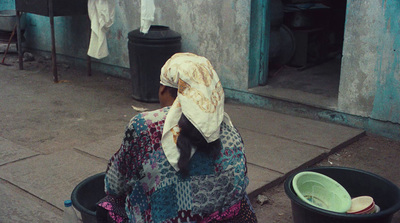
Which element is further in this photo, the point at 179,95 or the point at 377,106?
the point at 377,106

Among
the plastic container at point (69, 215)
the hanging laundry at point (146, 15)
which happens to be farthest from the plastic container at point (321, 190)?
the hanging laundry at point (146, 15)

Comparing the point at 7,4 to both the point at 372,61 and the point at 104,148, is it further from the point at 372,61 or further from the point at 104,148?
the point at 372,61

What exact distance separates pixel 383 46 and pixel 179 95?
3544 mm

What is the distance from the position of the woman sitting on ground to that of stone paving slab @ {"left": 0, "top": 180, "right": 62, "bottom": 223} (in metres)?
1.49

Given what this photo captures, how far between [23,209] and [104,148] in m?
1.29

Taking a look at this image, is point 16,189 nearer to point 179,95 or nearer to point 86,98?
point 179,95

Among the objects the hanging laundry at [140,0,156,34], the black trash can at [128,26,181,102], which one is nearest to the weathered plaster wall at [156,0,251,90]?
the black trash can at [128,26,181,102]

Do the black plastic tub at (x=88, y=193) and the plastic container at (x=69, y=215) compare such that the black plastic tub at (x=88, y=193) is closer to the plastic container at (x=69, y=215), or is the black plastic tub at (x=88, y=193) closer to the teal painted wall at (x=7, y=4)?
the plastic container at (x=69, y=215)

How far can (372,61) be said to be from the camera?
5.14 metres

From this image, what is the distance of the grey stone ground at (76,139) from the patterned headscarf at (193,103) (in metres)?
1.77

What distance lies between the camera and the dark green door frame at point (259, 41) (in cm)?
614

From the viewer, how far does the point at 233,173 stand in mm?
2287

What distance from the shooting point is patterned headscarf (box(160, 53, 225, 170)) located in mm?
2148

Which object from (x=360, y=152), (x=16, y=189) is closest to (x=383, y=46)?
(x=360, y=152)
